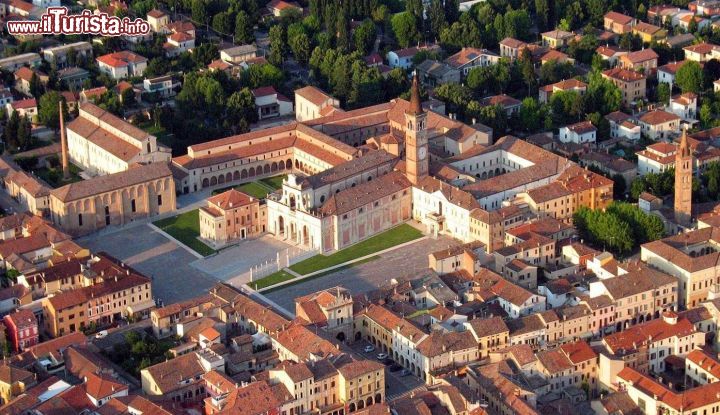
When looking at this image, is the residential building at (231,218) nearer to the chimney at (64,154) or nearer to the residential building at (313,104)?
the chimney at (64,154)

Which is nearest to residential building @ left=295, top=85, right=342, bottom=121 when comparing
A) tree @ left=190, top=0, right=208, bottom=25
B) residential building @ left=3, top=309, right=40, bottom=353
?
tree @ left=190, top=0, right=208, bottom=25

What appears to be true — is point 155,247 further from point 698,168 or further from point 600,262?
point 698,168

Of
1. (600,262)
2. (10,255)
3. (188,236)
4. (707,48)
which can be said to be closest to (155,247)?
(188,236)

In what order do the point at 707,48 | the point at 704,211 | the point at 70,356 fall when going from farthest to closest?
the point at 707,48
the point at 704,211
the point at 70,356

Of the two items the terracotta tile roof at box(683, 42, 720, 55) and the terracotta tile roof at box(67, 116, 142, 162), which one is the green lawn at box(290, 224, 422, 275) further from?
the terracotta tile roof at box(683, 42, 720, 55)

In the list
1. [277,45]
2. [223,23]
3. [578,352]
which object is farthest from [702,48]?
[578,352]

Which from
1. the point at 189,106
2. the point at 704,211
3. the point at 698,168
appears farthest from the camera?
the point at 189,106

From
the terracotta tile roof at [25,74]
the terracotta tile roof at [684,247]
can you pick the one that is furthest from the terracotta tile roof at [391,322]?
the terracotta tile roof at [25,74]
